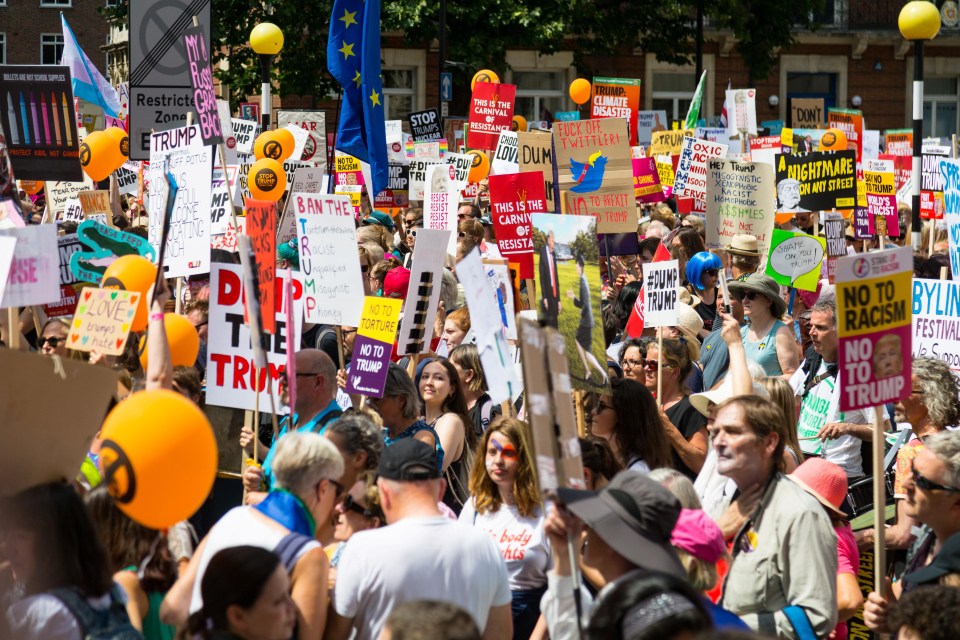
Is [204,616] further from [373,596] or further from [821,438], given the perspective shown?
[821,438]

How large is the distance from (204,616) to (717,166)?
907 cm

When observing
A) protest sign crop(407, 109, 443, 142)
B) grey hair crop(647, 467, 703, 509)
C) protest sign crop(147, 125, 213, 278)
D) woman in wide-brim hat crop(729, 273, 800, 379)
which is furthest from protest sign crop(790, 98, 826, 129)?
grey hair crop(647, 467, 703, 509)

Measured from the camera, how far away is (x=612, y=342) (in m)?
8.70

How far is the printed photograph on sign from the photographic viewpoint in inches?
213

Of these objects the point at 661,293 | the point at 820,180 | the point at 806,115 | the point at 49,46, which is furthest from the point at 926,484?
the point at 49,46

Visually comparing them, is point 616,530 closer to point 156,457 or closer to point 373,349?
point 156,457

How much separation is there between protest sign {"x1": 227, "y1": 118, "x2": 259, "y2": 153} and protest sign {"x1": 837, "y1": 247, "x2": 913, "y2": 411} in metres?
12.6

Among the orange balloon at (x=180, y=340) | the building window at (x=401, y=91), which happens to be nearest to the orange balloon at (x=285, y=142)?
the orange balloon at (x=180, y=340)

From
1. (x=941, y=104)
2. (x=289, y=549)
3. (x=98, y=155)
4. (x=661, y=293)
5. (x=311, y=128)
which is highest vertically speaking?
(x=941, y=104)

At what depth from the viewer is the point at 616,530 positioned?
3.54m

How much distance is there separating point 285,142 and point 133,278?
9.53 metres

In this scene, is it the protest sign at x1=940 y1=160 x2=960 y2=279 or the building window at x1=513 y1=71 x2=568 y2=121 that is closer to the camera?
the protest sign at x1=940 y1=160 x2=960 y2=279

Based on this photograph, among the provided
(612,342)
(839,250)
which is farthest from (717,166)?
(612,342)

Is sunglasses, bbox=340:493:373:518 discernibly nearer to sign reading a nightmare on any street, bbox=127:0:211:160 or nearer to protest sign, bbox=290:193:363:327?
protest sign, bbox=290:193:363:327
